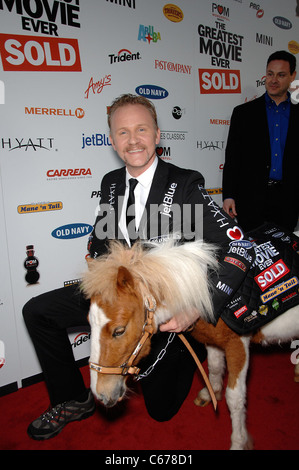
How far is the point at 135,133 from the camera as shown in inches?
75.7

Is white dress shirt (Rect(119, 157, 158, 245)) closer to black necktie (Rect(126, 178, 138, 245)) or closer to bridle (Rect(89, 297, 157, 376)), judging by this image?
black necktie (Rect(126, 178, 138, 245))

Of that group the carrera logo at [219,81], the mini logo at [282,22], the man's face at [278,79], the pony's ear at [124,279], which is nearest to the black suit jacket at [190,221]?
the pony's ear at [124,279]

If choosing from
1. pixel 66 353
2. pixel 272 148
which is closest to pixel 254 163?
pixel 272 148

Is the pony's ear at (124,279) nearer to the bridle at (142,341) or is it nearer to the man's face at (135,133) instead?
the bridle at (142,341)

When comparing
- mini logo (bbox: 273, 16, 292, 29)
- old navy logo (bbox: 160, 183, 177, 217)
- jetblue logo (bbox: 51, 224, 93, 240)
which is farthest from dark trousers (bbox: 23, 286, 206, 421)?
mini logo (bbox: 273, 16, 292, 29)

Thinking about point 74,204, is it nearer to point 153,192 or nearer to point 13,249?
point 13,249

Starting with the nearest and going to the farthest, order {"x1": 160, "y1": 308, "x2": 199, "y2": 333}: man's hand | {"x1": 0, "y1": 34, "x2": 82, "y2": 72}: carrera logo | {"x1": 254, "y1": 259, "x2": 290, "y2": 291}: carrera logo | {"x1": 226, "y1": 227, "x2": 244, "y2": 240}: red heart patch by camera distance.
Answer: {"x1": 160, "y1": 308, "x2": 199, "y2": 333}: man's hand, {"x1": 226, "y1": 227, "x2": 244, "y2": 240}: red heart patch, {"x1": 254, "y1": 259, "x2": 290, "y2": 291}: carrera logo, {"x1": 0, "y1": 34, "x2": 82, "y2": 72}: carrera logo

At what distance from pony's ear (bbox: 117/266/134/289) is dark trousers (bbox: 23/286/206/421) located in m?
0.72

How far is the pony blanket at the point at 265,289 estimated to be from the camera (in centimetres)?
173

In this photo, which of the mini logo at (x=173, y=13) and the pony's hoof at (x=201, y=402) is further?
the mini logo at (x=173, y=13)

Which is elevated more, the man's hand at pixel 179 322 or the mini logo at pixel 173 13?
the mini logo at pixel 173 13

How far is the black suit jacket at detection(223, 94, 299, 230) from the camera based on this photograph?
3230 mm

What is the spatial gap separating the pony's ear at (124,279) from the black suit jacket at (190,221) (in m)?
0.49

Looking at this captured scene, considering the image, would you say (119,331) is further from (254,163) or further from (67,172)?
(254,163)
